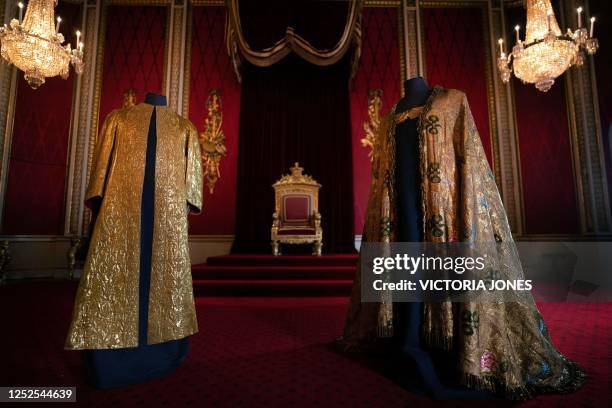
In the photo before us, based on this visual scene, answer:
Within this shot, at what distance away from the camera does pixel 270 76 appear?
19.2ft

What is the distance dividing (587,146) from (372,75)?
3.54 metres

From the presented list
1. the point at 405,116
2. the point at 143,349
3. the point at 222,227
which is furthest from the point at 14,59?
the point at 405,116

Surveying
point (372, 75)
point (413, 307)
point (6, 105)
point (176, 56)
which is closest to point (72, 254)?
point (6, 105)

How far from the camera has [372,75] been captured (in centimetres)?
594

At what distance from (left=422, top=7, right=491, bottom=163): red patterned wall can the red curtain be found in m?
0.58

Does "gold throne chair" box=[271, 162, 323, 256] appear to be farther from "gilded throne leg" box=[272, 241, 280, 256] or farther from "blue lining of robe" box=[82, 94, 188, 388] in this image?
"blue lining of robe" box=[82, 94, 188, 388]

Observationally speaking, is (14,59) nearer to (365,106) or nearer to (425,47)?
(365,106)

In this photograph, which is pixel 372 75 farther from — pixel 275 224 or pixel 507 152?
pixel 275 224

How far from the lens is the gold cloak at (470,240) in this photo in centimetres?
129

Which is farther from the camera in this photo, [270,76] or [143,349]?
[270,76]

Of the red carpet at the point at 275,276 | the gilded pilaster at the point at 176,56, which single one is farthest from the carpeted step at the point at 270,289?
the gilded pilaster at the point at 176,56

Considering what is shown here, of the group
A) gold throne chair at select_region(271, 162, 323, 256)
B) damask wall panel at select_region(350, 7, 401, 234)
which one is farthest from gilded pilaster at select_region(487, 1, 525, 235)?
gold throne chair at select_region(271, 162, 323, 256)

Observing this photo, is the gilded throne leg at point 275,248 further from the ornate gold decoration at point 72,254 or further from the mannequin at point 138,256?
the mannequin at point 138,256

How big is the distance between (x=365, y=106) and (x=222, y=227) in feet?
10.6
